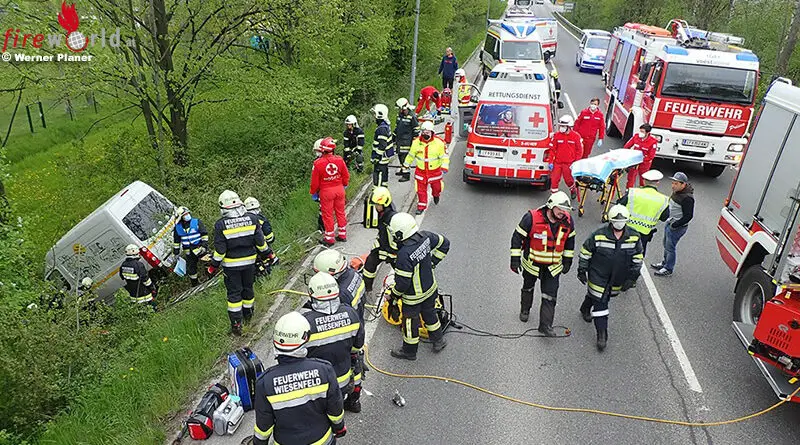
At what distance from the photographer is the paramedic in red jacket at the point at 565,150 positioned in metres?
10.5

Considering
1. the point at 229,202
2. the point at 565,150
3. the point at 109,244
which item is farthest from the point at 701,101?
the point at 109,244

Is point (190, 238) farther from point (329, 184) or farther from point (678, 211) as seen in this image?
point (678, 211)

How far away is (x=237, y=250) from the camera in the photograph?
21.5 feet

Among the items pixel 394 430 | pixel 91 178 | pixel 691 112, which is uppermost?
pixel 691 112

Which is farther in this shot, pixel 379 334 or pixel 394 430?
pixel 379 334

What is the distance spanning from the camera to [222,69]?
13.5 meters

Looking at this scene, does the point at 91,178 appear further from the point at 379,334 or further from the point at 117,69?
the point at 379,334

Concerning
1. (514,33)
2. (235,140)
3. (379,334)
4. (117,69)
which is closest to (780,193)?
(379,334)

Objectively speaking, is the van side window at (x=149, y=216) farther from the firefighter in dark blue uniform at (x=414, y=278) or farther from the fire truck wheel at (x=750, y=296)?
the fire truck wheel at (x=750, y=296)

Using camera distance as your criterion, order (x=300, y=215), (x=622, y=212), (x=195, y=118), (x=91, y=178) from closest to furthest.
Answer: (x=622, y=212), (x=300, y=215), (x=91, y=178), (x=195, y=118)

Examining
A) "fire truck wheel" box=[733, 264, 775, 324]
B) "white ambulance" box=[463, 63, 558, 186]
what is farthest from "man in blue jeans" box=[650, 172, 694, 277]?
"white ambulance" box=[463, 63, 558, 186]

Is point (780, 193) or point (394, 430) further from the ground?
point (780, 193)

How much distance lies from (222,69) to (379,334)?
932 centimetres

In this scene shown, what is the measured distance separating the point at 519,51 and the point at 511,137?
12063 mm
